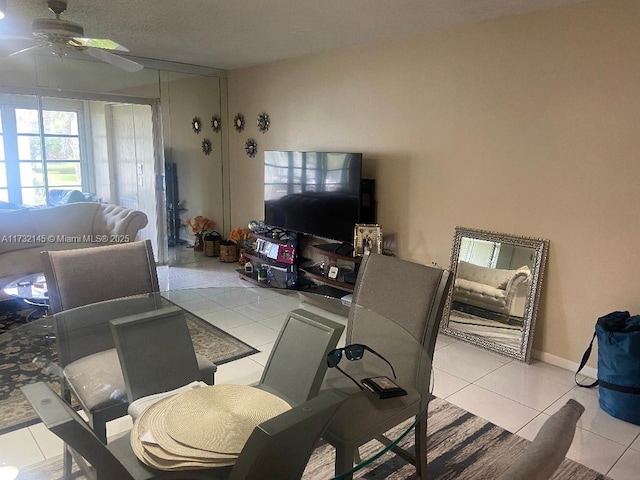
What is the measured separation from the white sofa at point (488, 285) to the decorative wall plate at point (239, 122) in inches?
133

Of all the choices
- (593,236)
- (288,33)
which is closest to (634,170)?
(593,236)

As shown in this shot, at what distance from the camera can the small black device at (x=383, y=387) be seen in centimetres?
178

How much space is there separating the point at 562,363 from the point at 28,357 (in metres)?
3.50

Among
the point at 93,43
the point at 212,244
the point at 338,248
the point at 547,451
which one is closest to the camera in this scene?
the point at 547,451

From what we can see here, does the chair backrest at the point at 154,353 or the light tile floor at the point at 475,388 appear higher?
the chair backrest at the point at 154,353

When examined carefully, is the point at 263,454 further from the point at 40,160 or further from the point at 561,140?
the point at 40,160

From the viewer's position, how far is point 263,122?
545 cm

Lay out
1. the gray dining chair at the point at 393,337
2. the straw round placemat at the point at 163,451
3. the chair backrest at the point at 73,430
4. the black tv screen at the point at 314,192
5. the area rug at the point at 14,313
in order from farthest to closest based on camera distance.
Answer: the black tv screen at the point at 314,192 → the area rug at the point at 14,313 → the gray dining chair at the point at 393,337 → the straw round placemat at the point at 163,451 → the chair backrest at the point at 73,430

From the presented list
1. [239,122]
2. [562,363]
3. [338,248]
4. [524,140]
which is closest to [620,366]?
[562,363]

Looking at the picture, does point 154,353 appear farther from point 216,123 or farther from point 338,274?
point 216,123

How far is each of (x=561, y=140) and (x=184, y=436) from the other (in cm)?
283

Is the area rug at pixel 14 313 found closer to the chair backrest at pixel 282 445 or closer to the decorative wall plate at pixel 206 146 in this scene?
the decorative wall plate at pixel 206 146

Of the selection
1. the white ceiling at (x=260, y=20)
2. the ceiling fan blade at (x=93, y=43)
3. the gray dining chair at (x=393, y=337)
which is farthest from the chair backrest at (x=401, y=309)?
the ceiling fan blade at (x=93, y=43)

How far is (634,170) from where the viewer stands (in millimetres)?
2758
